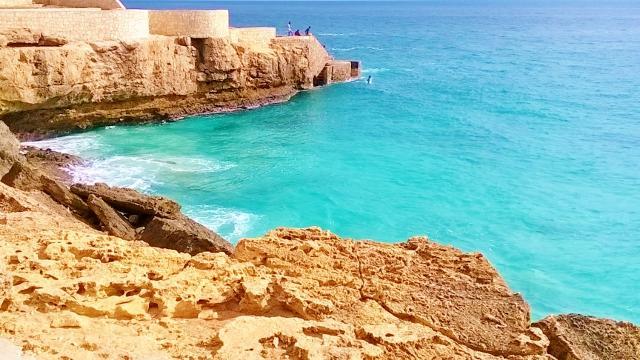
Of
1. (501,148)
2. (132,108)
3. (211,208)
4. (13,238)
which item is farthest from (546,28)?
(13,238)

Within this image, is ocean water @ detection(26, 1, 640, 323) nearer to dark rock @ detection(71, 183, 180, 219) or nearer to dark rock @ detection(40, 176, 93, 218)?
dark rock @ detection(71, 183, 180, 219)

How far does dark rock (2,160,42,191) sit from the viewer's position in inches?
544

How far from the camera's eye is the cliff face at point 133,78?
80.2ft

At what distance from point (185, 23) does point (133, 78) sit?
4053mm

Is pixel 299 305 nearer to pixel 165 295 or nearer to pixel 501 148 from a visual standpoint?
pixel 165 295

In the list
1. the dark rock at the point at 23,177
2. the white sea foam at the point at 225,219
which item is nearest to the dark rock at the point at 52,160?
the white sea foam at the point at 225,219

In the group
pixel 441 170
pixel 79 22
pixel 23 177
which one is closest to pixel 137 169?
pixel 79 22

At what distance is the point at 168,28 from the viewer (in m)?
29.9

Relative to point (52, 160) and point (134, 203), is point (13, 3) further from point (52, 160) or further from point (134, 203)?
point (134, 203)

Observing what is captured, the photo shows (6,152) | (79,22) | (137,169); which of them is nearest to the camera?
(6,152)

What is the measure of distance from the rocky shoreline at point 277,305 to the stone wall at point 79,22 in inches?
758

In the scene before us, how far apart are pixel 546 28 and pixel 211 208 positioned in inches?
3543

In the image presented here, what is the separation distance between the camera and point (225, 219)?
1912 centimetres

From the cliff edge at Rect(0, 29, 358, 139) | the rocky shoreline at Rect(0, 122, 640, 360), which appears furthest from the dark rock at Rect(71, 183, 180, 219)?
the cliff edge at Rect(0, 29, 358, 139)
